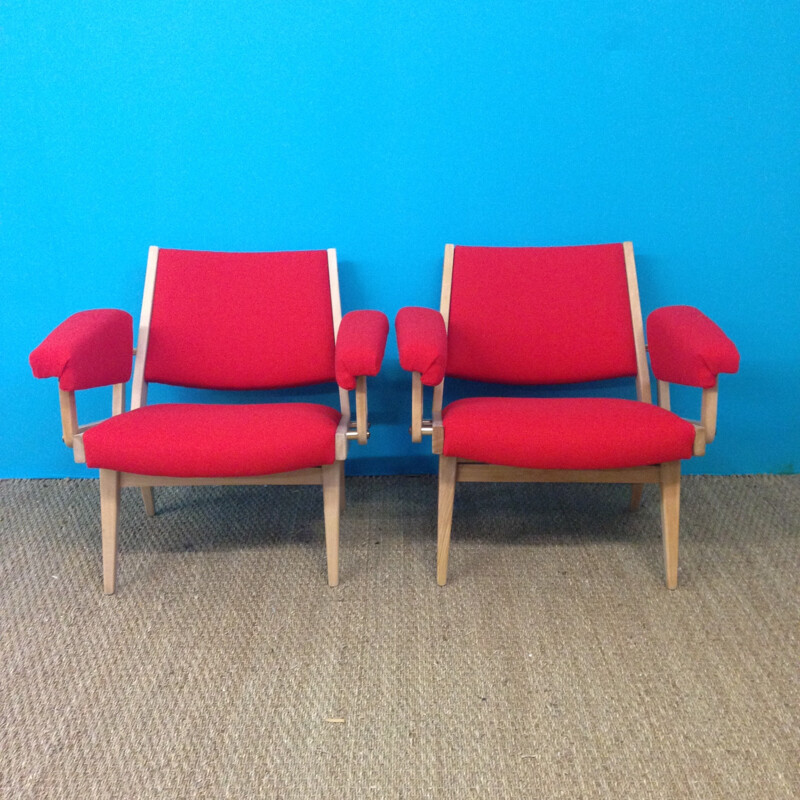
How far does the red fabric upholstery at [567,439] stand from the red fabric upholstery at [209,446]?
11.7 inches

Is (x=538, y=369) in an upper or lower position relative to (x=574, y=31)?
lower

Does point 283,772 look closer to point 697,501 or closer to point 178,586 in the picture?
point 178,586

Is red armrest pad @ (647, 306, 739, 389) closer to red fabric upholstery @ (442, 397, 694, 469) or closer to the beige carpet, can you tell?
red fabric upholstery @ (442, 397, 694, 469)

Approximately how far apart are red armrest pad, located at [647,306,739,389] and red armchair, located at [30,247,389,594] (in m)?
0.67

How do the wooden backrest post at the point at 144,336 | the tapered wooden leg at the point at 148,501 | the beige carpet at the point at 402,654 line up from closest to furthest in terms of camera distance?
the beige carpet at the point at 402,654
the wooden backrest post at the point at 144,336
the tapered wooden leg at the point at 148,501

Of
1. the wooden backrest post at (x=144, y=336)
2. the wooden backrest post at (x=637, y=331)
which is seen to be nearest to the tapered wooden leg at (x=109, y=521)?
the wooden backrest post at (x=144, y=336)

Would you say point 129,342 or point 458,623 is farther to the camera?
point 129,342

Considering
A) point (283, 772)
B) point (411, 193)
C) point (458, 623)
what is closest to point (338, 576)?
point (458, 623)

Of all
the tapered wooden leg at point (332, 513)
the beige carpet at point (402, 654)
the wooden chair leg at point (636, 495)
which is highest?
the tapered wooden leg at point (332, 513)

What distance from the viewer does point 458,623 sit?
154cm

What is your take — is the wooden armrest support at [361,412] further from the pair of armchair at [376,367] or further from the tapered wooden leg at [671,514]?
the tapered wooden leg at [671,514]

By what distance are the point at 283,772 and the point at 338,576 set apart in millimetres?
587

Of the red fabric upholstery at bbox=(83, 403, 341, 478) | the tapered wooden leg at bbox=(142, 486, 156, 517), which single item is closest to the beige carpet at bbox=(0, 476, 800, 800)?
the tapered wooden leg at bbox=(142, 486, 156, 517)

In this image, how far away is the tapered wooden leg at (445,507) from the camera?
1.64 meters
